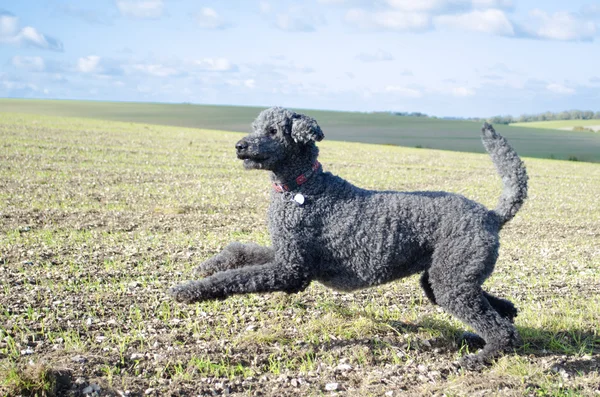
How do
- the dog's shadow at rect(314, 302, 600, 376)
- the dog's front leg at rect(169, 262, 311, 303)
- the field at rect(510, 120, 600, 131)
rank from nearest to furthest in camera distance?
the dog's front leg at rect(169, 262, 311, 303) < the dog's shadow at rect(314, 302, 600, 376) < the field at rect(510, 120, 600, 131)

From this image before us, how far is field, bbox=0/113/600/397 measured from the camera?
4633 millimetres

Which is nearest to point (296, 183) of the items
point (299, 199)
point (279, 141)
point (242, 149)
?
point (299, 199)

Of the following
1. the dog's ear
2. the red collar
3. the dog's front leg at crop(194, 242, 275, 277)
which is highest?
the dog's ear

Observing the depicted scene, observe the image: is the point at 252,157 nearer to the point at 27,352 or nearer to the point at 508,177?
the point at 508,177

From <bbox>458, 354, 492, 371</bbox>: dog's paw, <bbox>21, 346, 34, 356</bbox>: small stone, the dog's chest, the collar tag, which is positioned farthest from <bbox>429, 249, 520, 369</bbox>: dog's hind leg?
<bbox>21, 346, 34, 356</bbox>: small stone

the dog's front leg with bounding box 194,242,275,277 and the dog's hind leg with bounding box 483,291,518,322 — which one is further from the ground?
the dog's front leg with bounding box 194,242,275,277

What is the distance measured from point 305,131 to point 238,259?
49.2 inches

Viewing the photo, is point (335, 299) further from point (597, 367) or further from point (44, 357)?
point (44, 357)

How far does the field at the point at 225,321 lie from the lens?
15.2 ft

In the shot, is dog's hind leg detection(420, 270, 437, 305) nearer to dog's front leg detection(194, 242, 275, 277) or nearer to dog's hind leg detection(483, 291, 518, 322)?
dog's hind leg detection(483, 291, 518, 322)

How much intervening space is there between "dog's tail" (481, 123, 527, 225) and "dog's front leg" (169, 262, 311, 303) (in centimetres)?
178

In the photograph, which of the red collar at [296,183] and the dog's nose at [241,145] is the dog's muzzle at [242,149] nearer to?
the dog's nose at [241,145]

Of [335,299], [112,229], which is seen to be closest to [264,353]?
[335,299]

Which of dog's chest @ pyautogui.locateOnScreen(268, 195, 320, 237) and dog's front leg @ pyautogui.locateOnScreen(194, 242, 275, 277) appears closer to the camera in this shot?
dog's chest @ pyautogui.locateOnScreen(268, 195, 320, 237)
